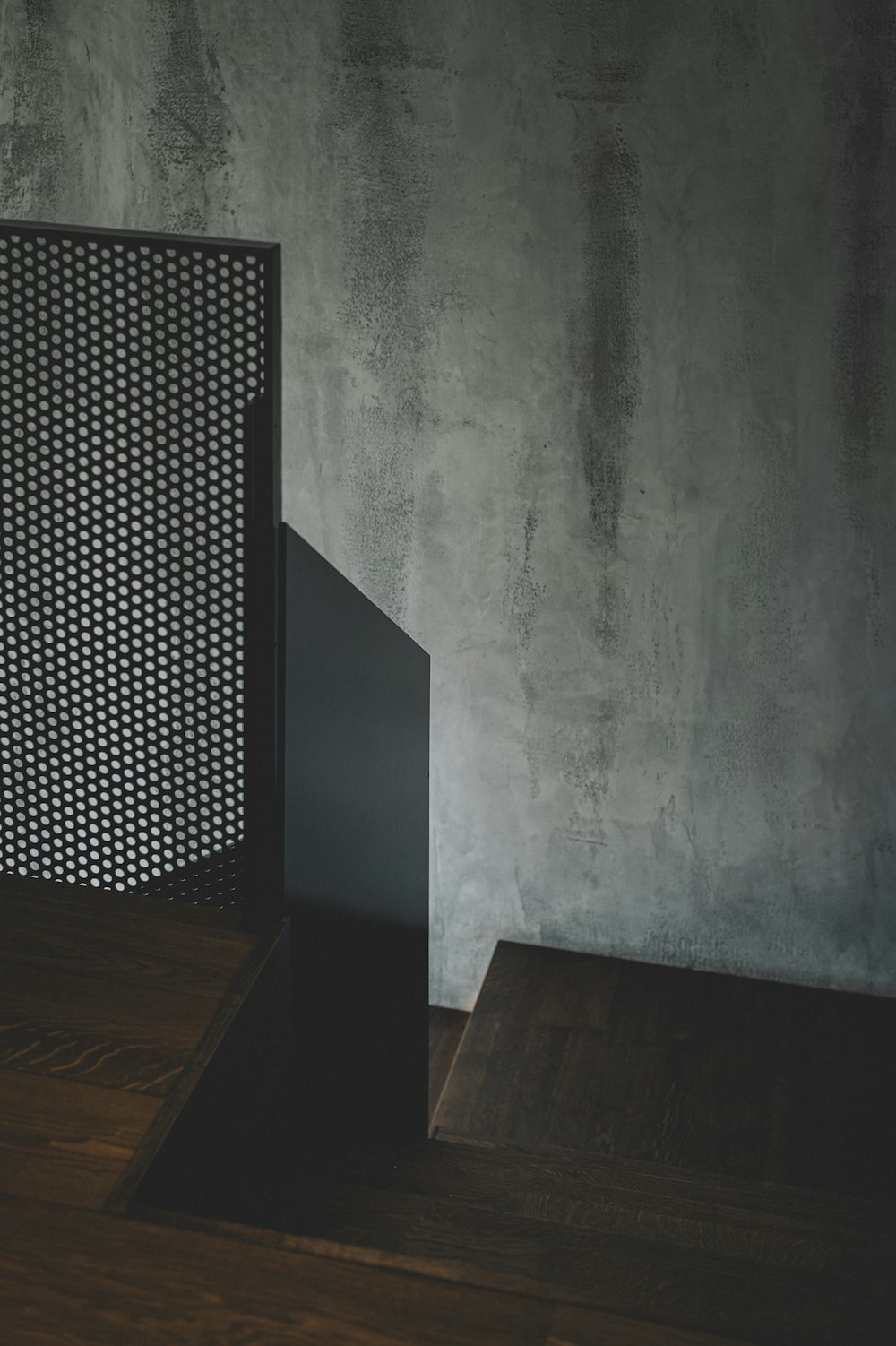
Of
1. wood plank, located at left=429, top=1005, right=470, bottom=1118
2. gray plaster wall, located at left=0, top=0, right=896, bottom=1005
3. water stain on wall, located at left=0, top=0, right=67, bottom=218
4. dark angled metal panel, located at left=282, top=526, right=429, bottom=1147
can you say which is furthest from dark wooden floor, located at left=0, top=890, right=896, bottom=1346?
water stain on wall, located at left=0, top=0, right=67, bottom=218

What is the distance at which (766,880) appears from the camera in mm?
3430

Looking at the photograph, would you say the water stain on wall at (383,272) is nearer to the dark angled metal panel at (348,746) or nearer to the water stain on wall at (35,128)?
the water stain on wall at (35,128)

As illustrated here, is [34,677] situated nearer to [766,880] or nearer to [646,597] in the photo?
[646,597]

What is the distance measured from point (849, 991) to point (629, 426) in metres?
1.72

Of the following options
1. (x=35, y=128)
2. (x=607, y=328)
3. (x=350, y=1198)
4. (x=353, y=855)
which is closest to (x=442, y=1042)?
(x=350, y=1198)

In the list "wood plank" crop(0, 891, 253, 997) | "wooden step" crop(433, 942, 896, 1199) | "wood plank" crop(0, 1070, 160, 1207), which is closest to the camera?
"wood plank" crop(0, 1070, 160, 1207)

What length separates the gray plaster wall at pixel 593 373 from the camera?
2.86 metres

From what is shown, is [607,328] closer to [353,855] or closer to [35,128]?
[35,128]

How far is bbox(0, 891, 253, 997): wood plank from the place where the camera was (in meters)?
1.47

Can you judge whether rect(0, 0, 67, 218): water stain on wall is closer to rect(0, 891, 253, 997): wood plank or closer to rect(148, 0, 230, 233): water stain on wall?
rect(148, 0, 230, 233): water stain on wall

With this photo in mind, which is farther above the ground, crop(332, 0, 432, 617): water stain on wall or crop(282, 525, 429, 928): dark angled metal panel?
crop(332, 0, 432, 617): water stain on wall

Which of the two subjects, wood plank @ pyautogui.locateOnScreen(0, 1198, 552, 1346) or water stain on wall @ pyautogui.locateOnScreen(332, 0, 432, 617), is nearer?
wood plank @ pyautogui.locateOnScreen(0, 1198, 552, 1346)

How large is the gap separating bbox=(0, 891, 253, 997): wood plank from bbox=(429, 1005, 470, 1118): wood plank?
6.01 feet

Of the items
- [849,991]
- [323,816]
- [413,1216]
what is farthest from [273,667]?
[849,991]
